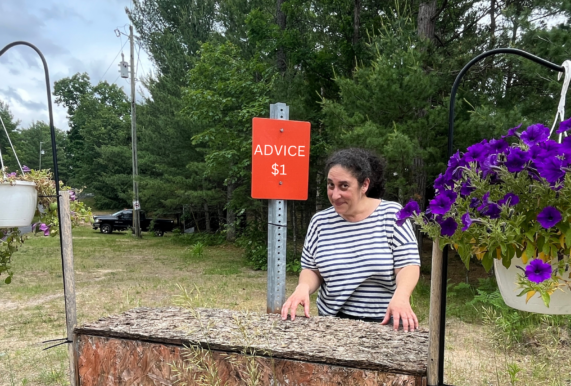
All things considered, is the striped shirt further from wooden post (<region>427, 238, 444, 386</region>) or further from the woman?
wooden post (<region>427, 238, 444, 386</region>)

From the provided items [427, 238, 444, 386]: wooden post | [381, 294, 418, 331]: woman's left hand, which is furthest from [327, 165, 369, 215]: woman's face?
[427, 238, 444, 386]: wooden post

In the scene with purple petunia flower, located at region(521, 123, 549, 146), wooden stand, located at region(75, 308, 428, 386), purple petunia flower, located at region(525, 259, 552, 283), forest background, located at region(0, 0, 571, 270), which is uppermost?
forest background, located at region(0, 0, 571, 270)

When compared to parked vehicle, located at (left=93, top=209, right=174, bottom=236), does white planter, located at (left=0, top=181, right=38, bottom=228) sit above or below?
above

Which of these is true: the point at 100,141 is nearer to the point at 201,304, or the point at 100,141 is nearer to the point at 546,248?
the point at 201,304

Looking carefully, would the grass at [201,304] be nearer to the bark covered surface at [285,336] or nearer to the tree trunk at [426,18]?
the bark covered surface at [285,336]

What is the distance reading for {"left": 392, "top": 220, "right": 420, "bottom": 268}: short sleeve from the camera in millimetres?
1746

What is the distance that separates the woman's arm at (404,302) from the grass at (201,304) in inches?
22.3

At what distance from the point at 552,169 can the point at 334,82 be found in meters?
8.41

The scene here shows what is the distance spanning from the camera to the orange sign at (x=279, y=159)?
238cm

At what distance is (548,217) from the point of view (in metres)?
0.81

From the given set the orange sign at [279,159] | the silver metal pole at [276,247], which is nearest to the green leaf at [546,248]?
the orange sign at [279,159]

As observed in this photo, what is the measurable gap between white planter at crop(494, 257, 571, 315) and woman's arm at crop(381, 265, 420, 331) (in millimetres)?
548

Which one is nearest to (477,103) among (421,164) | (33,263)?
(421,164)

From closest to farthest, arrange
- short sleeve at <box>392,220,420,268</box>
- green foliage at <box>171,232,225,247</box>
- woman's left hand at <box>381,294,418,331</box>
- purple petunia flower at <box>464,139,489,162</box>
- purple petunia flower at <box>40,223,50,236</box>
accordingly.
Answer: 1. purple petunia flower at <box>464,139,489,162</box>
2. woman's left hand at <box>381,294,418,331</box>
3. short sleeve at <box>392,220,420,268</box>
4. purple petunia flower at <box>40,223,50,236</box>
5. green foliage at <box>171,232,225,247</box>
